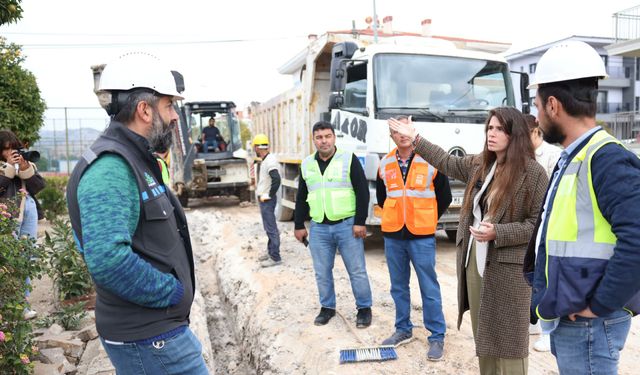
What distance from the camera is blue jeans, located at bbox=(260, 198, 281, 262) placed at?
7.12 m

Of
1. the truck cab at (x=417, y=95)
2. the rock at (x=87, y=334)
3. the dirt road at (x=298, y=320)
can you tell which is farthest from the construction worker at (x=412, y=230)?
the rock at (x=87, y=334)

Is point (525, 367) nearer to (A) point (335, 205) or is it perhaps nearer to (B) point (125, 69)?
(A) point (335, 205)

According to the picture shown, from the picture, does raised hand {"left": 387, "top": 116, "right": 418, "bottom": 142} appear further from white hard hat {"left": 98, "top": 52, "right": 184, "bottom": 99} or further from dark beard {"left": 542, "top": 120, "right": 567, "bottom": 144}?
white hard hat {"left": 98, "top": 52, "right": 184, "bottom": 99}

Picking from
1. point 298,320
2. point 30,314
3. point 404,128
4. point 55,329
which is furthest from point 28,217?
point 404,128

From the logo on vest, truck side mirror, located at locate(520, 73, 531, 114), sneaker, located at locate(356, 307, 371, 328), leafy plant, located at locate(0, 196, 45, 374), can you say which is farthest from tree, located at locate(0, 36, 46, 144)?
truck side mirror, located at locate(520, 73, 531, 114)

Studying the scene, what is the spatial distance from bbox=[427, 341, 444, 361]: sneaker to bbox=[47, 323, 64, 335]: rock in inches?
124

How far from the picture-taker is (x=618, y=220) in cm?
169

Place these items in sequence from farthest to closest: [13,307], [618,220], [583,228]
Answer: [13,307]
[583,228]
[618,220]

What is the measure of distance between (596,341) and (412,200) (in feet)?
7.43

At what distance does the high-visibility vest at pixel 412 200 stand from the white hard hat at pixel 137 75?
7.98ft

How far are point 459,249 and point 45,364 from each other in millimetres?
3054

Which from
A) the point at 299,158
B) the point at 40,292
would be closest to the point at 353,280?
the point at 40,292

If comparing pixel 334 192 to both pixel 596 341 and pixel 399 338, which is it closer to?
pixel 399 338

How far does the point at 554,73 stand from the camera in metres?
1.96
